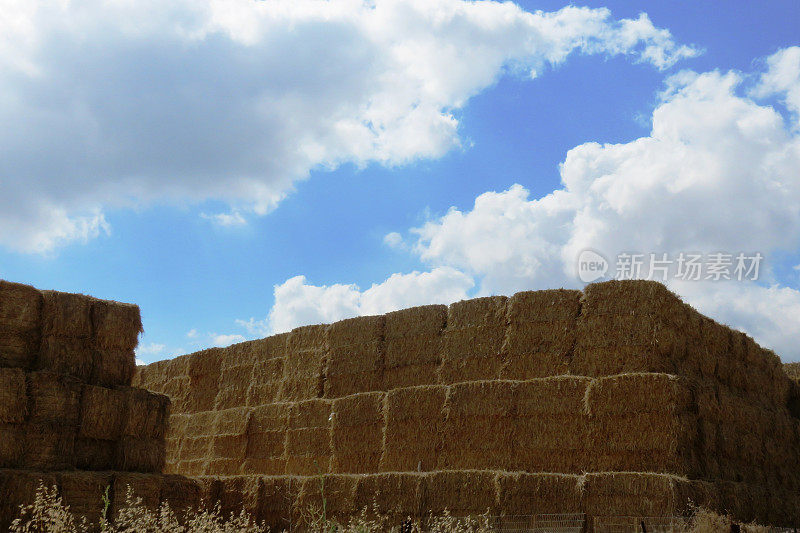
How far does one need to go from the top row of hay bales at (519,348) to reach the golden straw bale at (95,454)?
3.45m

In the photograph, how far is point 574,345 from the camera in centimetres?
1046

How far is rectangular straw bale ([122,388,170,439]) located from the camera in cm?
1105

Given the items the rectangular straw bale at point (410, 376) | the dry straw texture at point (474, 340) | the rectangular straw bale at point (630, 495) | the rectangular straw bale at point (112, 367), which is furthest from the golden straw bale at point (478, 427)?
the rectangular straw bale at point (112, 367)

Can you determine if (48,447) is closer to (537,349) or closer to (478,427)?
(478,427)

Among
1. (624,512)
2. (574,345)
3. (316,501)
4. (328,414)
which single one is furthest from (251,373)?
(624,512)

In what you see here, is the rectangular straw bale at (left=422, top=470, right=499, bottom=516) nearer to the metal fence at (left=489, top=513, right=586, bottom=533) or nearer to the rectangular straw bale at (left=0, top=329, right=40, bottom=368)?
the metal fence at (left=489, top=513, right=586, bottom=533)

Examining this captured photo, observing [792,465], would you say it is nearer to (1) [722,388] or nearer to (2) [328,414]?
(1) [722,388]

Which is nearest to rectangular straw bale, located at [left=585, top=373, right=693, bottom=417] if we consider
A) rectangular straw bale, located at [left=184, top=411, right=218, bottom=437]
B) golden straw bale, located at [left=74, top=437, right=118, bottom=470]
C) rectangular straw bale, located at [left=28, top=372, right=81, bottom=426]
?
golden straw bale, located at [left=74, top=437, right=118, bottom=470]

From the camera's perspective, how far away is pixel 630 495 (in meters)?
9.10

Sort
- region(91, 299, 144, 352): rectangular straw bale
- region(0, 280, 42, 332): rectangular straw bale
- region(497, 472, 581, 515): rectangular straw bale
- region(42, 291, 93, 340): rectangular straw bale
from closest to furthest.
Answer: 1. region(497, 472, 581, 515): rectangular straw bale
2. region(0, 280, 42, 332): rectangular straw bale
3. region(42, 291, 93, 340): rectangular straw bale
4. region(91, 299, 144, 352): rectangular straw bale

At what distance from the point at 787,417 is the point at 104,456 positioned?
10788mm

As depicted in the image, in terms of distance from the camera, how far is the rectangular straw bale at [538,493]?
9.40m

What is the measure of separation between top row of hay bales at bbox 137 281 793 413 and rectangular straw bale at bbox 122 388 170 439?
2602mm

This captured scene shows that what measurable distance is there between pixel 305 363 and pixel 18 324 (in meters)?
4.75
